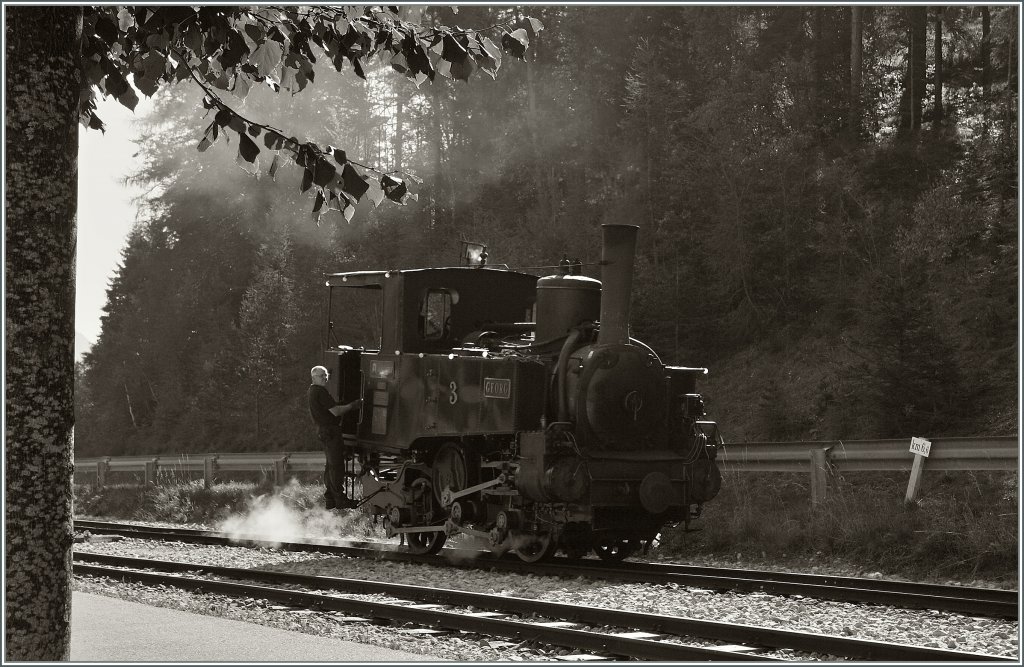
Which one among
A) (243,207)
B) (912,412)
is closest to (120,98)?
(912,412)

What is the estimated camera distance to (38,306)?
13.6 ft

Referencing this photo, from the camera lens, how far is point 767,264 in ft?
82.0

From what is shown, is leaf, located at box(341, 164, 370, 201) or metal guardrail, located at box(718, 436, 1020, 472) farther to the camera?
metal guardrail, located at box(718, 436, 1020, 472)

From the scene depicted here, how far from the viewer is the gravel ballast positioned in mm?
7191

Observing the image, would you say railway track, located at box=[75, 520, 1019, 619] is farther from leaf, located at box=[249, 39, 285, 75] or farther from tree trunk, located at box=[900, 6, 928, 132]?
tree trunk, located at box=[900, 6, 928, 132]

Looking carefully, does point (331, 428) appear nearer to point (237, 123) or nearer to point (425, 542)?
point (425, 542)

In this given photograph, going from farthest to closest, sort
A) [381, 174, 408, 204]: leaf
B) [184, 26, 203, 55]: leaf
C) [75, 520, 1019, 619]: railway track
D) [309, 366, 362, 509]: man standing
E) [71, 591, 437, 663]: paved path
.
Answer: [309, 366, 362, 509]: man standing → [75, 520, 1019, 619]: railway track → [71, 591, 437, 663]: paved path → [381, 174, 408, 204]: leaf → [184, 26, 203, 55]: leaf

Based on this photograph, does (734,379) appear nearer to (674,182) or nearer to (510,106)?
(674,182)

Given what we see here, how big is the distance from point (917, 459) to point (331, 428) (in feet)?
21.9

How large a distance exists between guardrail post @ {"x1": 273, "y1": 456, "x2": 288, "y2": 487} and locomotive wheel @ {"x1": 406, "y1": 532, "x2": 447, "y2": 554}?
23.8 feet

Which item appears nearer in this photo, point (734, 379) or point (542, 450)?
point (542, 450)

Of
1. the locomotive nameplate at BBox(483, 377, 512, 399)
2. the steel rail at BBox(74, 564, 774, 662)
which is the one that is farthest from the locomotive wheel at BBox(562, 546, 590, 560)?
the steel rail at BBox(74, 564, 774, 662)

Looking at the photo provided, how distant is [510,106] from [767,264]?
12079mm

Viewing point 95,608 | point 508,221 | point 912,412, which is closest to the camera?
point 95,608
